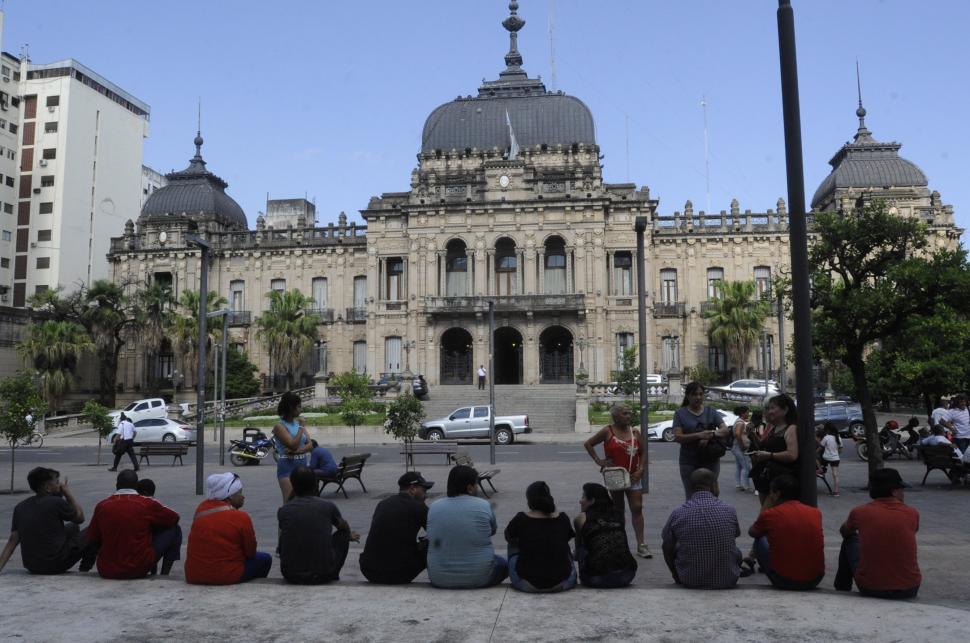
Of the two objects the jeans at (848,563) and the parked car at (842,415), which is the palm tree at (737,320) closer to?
the parked car at (842,415)

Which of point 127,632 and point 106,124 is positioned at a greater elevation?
point 106,124

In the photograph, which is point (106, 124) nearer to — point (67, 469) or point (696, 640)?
point (67, 469)

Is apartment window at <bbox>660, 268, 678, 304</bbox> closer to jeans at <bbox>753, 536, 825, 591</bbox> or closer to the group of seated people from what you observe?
the group of seated people

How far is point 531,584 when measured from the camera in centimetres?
770

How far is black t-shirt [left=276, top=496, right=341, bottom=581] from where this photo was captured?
814 centimetres

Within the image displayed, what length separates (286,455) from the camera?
37.4 ft

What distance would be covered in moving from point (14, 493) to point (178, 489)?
11.5ft

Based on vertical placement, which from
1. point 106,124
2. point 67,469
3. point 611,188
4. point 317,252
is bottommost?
point 67,469

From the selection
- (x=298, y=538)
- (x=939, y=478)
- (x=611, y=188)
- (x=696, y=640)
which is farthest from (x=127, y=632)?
(x=611, y=188)

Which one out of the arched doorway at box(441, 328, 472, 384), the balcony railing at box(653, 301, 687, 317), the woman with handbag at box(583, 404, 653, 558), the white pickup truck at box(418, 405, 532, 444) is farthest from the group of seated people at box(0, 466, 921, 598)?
the balcony railing at box(653, 301, 687, 317)

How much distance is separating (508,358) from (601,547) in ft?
157

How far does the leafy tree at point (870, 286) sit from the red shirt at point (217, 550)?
1359 cm

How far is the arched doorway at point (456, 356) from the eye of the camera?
53.2 m

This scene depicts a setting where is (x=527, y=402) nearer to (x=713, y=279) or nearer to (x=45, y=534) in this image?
(x=713, y=279)
